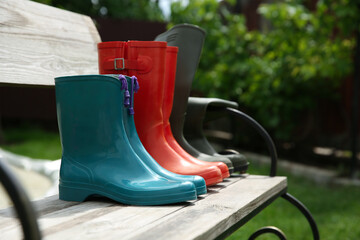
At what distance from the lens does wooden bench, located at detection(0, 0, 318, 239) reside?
750 mm

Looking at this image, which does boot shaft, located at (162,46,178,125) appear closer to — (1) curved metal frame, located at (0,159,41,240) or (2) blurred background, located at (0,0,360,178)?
(1) curved metal frame, located at (0,159,41,240)

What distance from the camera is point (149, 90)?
112 cm

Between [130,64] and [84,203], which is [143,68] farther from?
[84,203]

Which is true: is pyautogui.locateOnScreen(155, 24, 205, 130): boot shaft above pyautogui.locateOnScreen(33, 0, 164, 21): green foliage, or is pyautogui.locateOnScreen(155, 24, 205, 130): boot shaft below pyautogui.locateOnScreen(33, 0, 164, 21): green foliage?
below

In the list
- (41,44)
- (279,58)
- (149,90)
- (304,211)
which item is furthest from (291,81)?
(149,90)

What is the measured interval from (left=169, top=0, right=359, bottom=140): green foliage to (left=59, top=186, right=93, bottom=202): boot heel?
3.48 m

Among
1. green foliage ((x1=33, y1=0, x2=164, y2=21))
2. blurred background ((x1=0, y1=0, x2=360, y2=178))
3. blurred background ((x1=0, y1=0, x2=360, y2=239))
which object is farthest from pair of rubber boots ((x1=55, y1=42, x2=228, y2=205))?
green foliage ((x1=33, y1=0, x2=164, y2=21))

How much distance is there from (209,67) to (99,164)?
182 inches

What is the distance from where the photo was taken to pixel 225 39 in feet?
17.1

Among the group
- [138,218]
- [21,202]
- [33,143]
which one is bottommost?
[33,143]

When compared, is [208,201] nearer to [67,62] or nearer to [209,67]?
[67,62]

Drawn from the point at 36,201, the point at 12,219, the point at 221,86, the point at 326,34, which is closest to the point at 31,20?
the point at 36,201

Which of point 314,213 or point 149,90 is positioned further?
point 314,213

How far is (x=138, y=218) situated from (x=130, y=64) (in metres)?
0.41
